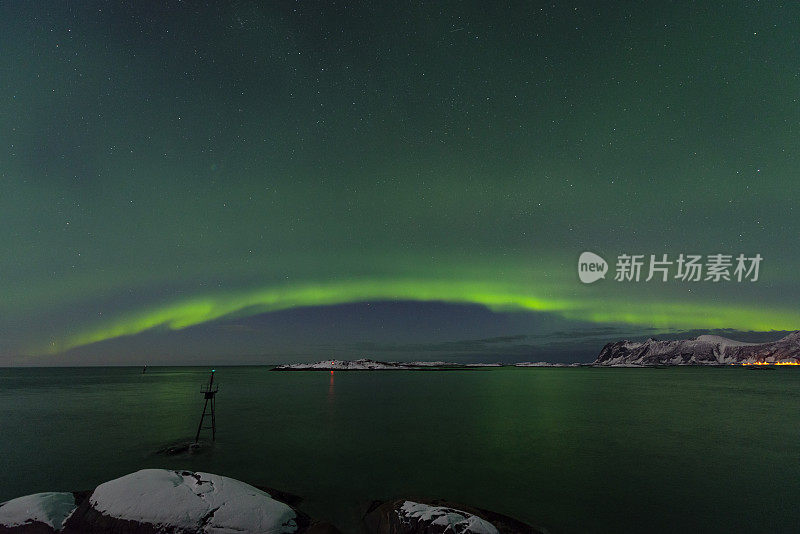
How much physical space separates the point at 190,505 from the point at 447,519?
28.3ft

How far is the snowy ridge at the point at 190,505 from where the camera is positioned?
42.3 feet

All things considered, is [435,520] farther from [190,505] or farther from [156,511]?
[156,511]

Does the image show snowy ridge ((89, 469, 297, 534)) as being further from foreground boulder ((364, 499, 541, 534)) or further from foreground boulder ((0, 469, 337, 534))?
foreground boulder ((364, 499, 541, 534))

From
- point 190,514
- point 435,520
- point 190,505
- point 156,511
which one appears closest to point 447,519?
point 435,520

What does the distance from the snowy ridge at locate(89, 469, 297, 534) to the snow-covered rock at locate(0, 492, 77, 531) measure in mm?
1019

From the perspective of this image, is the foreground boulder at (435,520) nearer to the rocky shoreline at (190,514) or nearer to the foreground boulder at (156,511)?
the rocky shoreline at (190,514)

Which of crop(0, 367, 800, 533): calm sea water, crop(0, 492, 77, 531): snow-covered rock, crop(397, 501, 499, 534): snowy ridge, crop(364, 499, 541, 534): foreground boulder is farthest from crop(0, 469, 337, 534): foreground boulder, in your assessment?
crop(0, 367, 800, 533): calm sea water

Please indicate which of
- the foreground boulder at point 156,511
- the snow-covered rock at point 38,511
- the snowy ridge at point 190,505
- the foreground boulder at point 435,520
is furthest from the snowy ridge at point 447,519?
the snow-covered rock at point 38,511

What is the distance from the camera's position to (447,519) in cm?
1279

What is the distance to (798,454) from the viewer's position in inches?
1174

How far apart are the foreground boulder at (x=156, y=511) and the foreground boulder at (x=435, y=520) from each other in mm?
2068

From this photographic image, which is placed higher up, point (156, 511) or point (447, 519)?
point (156, 511)

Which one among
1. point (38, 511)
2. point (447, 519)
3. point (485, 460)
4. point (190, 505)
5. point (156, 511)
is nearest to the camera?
point (447, 519)

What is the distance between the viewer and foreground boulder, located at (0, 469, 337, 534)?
12812 millimetres
